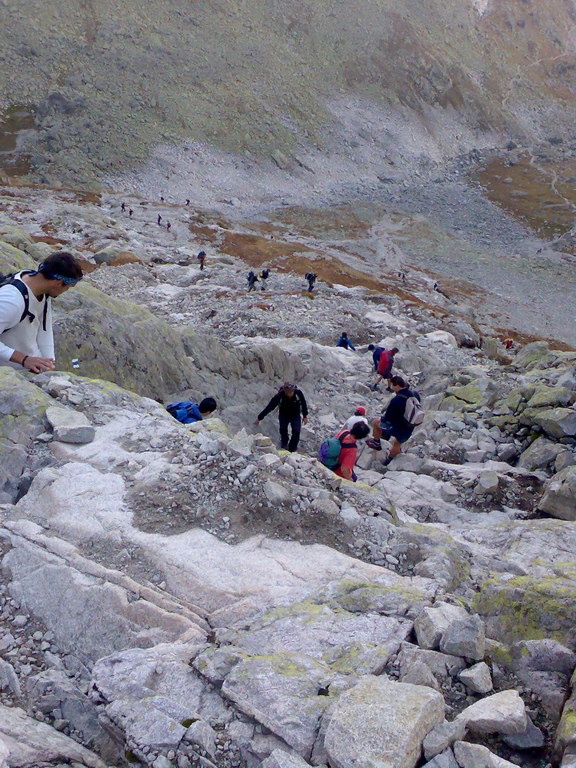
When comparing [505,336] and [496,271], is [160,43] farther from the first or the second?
[505,336]

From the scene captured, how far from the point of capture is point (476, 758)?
3443mm

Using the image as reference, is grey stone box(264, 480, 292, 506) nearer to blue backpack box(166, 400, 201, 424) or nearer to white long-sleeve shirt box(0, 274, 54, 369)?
white long-sleeve shirt box(0, 274, 54, 369)

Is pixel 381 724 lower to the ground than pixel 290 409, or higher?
higher

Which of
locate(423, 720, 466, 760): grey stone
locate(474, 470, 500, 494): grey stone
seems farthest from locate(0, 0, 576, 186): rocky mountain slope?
locate(423, 720, 466, 760): grey stone

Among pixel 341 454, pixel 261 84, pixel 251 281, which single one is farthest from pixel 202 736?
pixel 261 84

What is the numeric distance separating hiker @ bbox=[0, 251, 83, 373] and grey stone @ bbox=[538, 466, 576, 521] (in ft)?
31.5

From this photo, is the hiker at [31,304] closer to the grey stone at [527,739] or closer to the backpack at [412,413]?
the grey stone at [527,739]

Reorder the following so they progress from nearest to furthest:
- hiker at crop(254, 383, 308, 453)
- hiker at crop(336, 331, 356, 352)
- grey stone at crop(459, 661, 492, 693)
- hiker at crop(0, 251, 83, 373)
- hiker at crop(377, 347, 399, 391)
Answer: grey stone at crop(459, 661, 492, 693) < hiker at crop(0, 251, 83, 373) < hiker at crop(254, 383, 308, 453) < hiker at crop(377, 347, 399, 391) < hiker at crop(336, 331, 356, 352)

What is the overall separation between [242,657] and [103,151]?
251 feet

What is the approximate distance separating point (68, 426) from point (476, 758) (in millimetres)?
5937

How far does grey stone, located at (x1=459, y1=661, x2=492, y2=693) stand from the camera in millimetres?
4270

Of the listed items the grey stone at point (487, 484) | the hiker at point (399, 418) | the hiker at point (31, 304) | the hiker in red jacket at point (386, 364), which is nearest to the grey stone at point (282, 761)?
the hiker at point (31, 304)

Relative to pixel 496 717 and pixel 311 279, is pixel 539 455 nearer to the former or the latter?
pixel 496 717

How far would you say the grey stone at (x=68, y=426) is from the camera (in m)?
7.25
